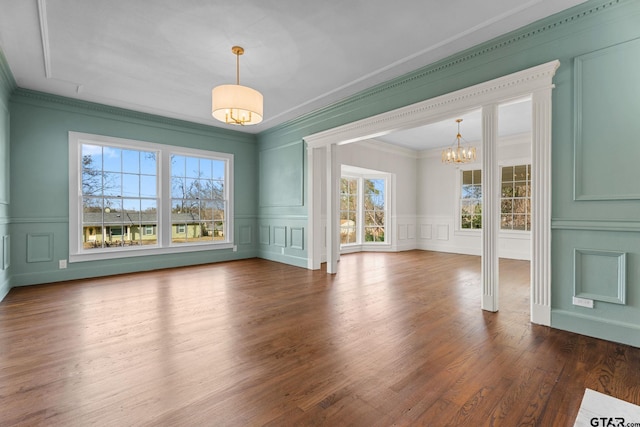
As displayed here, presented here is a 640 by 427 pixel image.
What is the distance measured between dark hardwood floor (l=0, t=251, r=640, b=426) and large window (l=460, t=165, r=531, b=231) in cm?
368

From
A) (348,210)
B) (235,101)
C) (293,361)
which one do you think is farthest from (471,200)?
(293,361)

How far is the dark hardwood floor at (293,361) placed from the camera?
1.58 m

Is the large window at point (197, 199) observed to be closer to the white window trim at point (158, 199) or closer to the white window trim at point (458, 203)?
the white window trim at point (158, 199)

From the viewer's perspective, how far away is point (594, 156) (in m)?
2.52

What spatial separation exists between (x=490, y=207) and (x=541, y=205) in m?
0.44

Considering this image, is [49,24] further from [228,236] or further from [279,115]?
[228,236]

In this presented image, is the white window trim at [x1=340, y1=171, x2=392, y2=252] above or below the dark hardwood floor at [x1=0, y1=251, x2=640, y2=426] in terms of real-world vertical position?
above

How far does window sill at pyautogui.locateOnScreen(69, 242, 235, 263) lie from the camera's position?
4.78 meters

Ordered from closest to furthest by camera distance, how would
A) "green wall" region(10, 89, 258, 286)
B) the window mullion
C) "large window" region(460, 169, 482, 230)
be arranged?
"green wall" region(10, 89, 258, 286), the window mullion, "large window" region(460, 169, 482, 230)

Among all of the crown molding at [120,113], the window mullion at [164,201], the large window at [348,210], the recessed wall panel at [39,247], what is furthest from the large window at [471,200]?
the recessed wall panel at [39,247]

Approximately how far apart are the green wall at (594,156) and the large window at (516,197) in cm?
472

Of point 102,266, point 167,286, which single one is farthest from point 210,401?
point 102,266

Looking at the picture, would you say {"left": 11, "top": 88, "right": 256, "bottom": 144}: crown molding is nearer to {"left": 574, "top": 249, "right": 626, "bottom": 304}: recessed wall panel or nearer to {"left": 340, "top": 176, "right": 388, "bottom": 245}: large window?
{"left": 340, "top": 176, "right": 388, "bottom": 245}: large window

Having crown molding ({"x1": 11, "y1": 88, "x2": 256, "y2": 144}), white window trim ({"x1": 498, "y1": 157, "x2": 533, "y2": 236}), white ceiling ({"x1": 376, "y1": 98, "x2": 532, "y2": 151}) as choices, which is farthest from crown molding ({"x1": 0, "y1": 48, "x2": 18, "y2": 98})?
white window trim ({"x1": 498, "y1": 157, "x2": 533, "y2": 236})
